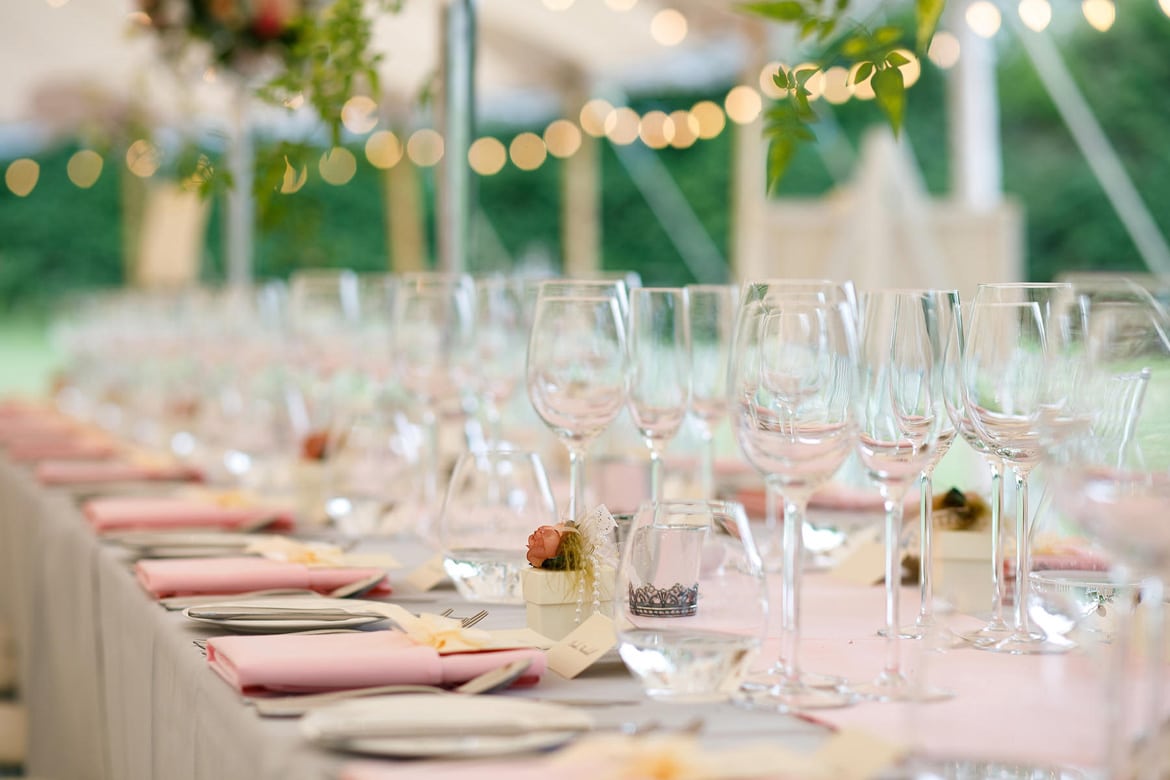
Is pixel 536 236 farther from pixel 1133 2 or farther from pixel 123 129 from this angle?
pixel 123 129

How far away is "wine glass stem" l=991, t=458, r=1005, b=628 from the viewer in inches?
50.3

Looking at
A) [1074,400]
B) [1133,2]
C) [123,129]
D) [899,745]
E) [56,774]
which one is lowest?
A: [56,774]

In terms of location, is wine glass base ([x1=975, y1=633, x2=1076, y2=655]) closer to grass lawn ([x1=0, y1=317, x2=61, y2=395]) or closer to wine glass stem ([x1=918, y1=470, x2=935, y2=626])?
wine glass stem ([x1=918, y1=470, x2=935, y2=626])

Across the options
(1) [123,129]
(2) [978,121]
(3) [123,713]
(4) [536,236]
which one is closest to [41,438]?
(3) [123,713]

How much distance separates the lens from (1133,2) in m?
11.9

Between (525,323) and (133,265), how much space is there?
5.19m

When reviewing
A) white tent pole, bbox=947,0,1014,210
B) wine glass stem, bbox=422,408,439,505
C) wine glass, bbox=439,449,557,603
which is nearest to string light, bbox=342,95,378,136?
wine glass stem, bbox=422,408,439,505

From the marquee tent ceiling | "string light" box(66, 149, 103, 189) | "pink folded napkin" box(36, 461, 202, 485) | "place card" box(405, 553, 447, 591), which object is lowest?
"place card" box(405, 553, 447, 591)

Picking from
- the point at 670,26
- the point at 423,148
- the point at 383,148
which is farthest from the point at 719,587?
the point at 423,148

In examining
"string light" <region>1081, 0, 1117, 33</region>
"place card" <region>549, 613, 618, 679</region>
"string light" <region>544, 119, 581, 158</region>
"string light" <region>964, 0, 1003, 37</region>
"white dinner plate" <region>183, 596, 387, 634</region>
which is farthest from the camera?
"string light" <region>544, 119, 581, 158</region>

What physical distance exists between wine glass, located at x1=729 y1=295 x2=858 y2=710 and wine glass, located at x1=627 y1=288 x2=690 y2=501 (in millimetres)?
380

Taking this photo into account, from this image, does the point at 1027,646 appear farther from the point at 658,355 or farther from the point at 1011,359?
the point at 658,355

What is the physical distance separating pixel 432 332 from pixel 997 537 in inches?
34.0

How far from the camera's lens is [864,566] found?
1.61 m
